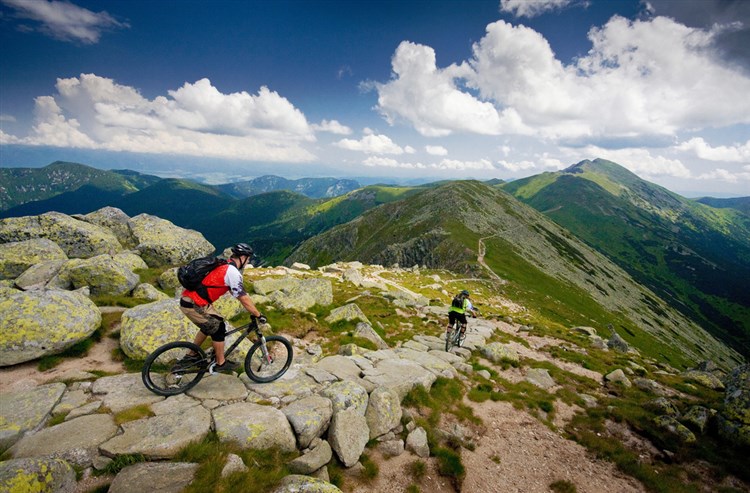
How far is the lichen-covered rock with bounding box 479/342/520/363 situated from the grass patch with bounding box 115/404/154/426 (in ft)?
65.3

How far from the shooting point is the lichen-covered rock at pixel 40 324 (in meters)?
11.4

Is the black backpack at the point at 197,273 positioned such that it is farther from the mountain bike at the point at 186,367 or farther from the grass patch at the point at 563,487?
the grass patch at the point at 563,487

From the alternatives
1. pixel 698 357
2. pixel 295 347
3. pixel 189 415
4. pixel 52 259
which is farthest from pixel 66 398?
pixel 698 357

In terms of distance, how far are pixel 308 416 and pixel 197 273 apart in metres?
6.00

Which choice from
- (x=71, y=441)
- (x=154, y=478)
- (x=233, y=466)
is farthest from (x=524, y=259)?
(x=71, y=441)

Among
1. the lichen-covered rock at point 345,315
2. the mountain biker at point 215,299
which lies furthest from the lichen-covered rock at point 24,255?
the lichen-covered rock at point 345,315

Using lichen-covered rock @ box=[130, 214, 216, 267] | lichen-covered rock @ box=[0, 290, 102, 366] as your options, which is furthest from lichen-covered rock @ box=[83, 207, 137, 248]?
lichen-covered rock @ box=[0, 290, 102, 366]

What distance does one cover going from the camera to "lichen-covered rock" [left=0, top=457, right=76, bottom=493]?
6.09m

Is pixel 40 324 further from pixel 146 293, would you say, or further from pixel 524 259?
pixel 524 259

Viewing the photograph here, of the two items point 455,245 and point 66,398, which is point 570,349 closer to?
point 66,398

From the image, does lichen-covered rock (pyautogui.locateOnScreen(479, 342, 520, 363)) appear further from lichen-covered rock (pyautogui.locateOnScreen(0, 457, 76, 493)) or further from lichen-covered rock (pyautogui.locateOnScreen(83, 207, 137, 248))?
lichen-covered rock (pyautogui.locateOnScreen(83, 207, 137, 248))

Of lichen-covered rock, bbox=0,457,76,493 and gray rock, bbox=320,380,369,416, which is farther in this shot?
gray rock, bbox=320,380,369,416

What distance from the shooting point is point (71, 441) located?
780cm

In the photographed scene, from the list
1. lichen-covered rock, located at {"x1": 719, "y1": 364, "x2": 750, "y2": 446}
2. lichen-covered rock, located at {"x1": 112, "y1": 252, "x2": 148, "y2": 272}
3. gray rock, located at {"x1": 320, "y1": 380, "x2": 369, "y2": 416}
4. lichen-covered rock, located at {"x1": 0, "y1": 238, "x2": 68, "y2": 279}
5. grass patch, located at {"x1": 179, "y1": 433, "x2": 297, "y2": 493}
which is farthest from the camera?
lichen-covered rock, located at {"x1": 112, "y1": 252, "x2": 148, "y2": 272}
